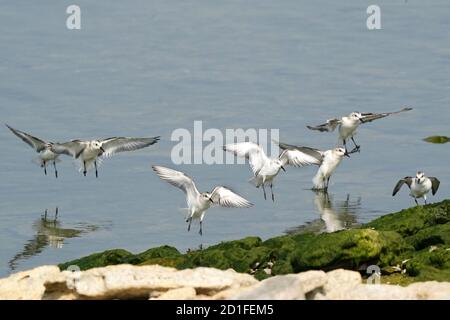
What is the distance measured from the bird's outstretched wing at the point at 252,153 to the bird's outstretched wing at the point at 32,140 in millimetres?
3788

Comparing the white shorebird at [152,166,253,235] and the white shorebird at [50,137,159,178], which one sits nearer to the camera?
the white shorebird at [152,166,253,235]

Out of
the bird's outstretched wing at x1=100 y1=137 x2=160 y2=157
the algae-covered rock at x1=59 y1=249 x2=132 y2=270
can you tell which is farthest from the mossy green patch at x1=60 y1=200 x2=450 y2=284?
the bird's outstretched wing at x1=100 y1=137 x2=160 y2=157

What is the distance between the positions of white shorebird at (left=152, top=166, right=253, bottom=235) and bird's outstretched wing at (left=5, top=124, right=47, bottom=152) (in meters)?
4.74

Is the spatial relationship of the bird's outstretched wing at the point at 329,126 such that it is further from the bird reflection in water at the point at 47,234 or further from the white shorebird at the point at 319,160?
the bird reflection in water at the point at 47,234

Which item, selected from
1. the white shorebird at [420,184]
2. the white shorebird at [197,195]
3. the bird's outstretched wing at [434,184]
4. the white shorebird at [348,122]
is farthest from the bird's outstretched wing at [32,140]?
the bird's outstretched wing at [434,184]

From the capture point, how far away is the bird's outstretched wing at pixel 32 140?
29.4 metres

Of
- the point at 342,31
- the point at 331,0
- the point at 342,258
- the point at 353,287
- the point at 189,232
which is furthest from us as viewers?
the point at 331,0

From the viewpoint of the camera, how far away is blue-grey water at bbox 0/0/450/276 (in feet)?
89.0

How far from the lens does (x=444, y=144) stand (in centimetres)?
3180

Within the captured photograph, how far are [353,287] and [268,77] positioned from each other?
865 inches

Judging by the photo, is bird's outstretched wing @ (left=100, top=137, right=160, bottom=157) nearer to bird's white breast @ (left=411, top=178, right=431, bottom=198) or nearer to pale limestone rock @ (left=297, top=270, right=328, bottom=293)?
bird's white breast @ (left=411, top=178, right=431, bottom=198)
